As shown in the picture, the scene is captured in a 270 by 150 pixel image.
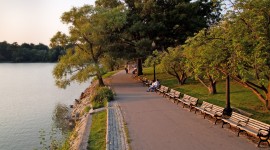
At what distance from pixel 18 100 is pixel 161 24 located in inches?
719

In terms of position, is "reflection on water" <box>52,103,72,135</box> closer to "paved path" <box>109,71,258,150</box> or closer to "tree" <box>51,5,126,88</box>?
"tree" <box>51,5,126,88</box>

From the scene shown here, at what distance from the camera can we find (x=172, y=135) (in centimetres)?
1291

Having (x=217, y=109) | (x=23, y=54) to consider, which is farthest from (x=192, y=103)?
(x=23, y=54)

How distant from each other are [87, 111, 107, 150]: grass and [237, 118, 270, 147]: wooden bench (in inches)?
215

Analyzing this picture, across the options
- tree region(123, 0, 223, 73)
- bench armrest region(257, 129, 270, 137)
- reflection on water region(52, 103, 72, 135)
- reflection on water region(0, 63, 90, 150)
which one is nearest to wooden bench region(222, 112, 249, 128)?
bench armrest region(257, 129, 270, 137)

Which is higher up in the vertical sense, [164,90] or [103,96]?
[164,90]

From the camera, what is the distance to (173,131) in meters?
13.6

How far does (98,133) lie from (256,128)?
6.48 metres

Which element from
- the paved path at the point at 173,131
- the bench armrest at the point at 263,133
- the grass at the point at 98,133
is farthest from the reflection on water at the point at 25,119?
the bench armrest at the point at 263,133

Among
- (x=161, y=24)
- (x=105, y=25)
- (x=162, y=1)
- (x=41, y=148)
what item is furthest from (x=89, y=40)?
(x=41, y=148)

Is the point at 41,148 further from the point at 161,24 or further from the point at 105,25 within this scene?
the point at 161,24

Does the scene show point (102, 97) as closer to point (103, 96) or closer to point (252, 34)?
point (103, 96)

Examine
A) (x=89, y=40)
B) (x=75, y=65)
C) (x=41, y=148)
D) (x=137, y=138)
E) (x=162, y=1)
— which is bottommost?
(x=41, y=148)

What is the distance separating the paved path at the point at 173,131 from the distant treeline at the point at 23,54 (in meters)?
139
